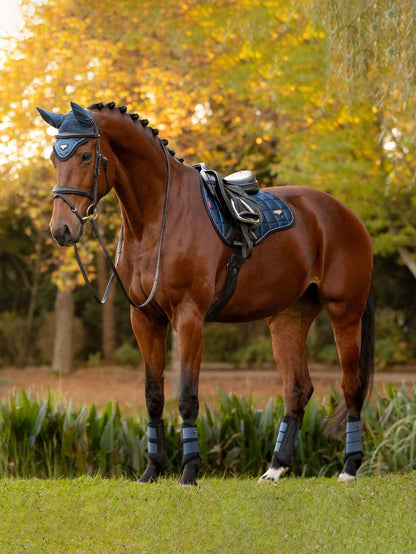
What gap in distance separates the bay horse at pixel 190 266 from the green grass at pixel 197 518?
0.39m

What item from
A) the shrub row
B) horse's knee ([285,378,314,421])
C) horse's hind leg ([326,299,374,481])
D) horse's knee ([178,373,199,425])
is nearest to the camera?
horse's knee ([178,373,199,425])

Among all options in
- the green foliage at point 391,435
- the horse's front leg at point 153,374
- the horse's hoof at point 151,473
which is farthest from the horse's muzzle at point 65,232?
the green foliage at point 391,435

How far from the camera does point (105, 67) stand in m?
12.4

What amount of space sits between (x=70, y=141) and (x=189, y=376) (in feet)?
5.62

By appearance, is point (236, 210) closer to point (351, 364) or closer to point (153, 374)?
point (153, 374)

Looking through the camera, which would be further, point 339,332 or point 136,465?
point 136,465

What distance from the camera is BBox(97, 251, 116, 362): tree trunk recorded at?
71.6ft

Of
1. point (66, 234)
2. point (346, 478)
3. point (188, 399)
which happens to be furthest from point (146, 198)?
point (346, 478)

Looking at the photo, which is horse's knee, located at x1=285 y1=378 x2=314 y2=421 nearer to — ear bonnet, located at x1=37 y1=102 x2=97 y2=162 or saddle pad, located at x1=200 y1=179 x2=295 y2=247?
saddle pad, located at x1=200 y1=179 x2=295 y2=247

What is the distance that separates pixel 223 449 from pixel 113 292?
14.9 m

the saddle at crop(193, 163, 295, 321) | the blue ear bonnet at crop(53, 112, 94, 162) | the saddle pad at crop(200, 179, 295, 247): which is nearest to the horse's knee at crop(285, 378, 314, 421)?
the saddle at crop(193, 163, 295, 321)

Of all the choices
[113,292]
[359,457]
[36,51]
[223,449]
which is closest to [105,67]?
[36,51]

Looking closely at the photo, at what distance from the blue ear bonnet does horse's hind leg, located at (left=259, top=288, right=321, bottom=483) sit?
251 centimetres

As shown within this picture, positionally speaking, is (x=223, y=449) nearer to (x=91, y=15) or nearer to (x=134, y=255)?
(x=134, y=255)
